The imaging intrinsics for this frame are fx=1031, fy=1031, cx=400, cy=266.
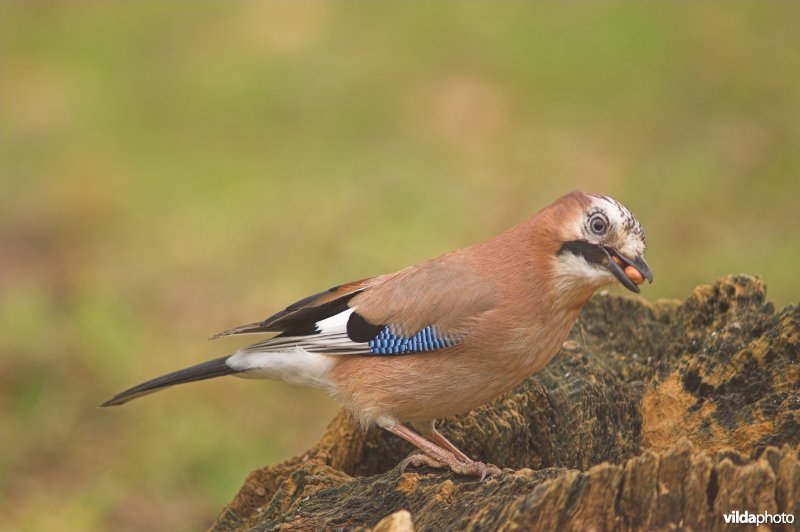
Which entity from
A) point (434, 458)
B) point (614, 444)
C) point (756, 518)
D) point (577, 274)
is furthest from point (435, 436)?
point (756, 518)

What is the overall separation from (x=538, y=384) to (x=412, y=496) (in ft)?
3.61

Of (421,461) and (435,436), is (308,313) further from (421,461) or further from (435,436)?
(421,461)

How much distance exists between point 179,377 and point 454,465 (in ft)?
4.19

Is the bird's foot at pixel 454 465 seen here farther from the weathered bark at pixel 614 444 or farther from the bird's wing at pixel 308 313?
the bird's wing at pixel 308 313

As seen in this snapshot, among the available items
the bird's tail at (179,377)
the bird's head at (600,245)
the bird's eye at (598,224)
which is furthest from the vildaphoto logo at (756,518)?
the bird's tail at (179,377)

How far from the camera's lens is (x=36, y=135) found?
10391mm

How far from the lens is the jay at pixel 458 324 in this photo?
3842mm

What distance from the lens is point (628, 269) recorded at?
3816 mm

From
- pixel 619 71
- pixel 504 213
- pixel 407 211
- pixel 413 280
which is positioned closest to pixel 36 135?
pixel 407 211

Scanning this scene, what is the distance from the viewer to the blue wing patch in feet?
13.1

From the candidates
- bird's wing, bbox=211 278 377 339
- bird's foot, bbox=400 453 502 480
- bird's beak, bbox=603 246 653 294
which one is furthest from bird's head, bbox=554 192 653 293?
bird's wing, bbox=211 278 377 339

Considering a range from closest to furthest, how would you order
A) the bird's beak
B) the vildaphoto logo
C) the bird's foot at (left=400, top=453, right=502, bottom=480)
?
1. the vildaphoto logo
2. the bird's foot at (left=400, top=453, right=502, bottom=480)
3. the bird's beak

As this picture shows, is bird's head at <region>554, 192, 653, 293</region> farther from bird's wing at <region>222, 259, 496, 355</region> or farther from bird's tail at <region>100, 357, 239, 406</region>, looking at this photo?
bird's tail at <region>100, 357, 239, 406</region>

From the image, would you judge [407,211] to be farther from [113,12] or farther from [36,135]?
[113,12]
